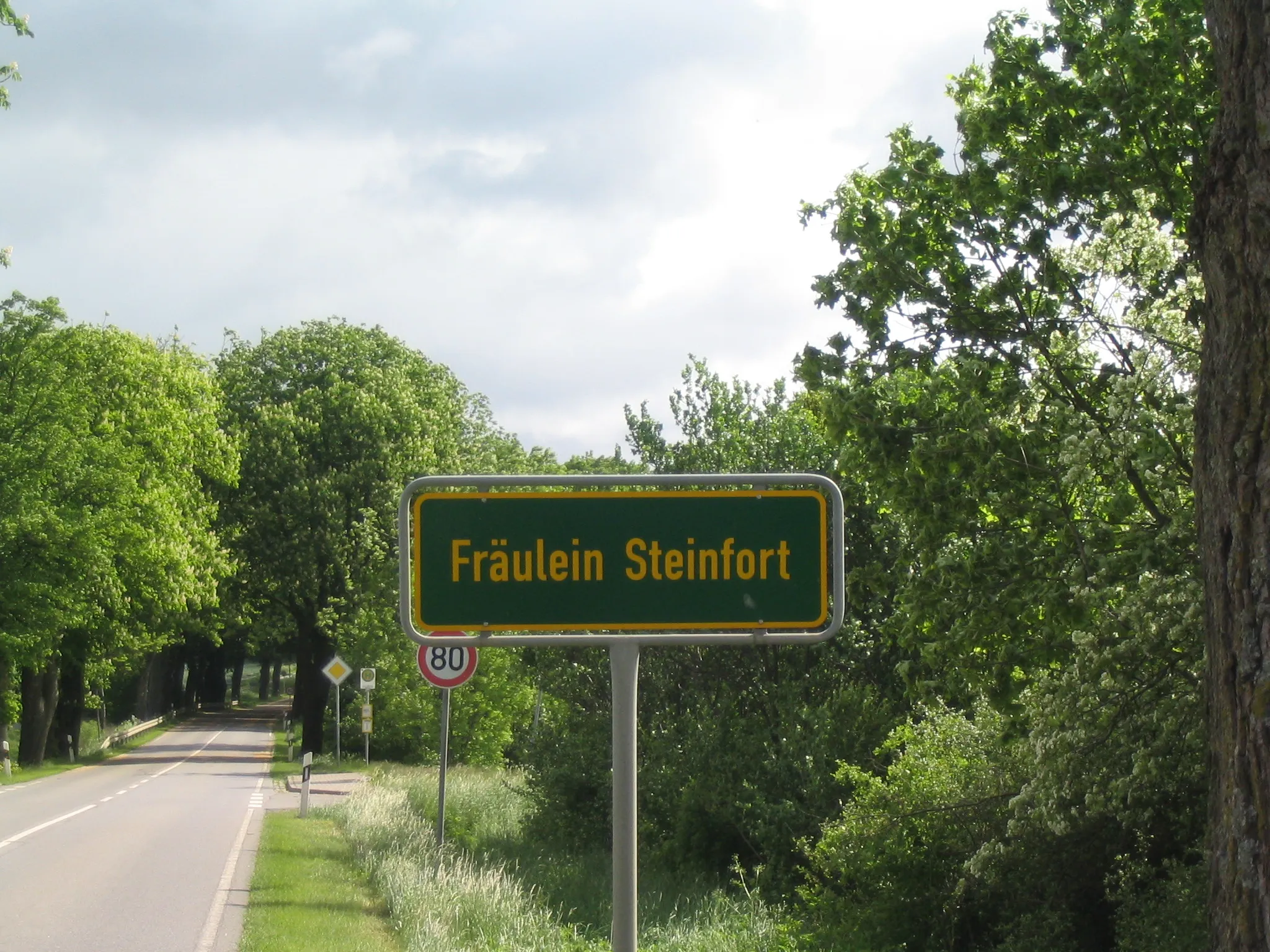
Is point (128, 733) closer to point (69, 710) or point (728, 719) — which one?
point (69, 710)

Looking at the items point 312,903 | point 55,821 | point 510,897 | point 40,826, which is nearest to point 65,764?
point 55,821

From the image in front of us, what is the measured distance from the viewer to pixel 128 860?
54.5ft

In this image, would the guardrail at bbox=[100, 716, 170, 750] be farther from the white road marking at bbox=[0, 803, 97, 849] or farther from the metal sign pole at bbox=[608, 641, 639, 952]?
the metal sign pole at bbox=[608, 641, 639, 952]

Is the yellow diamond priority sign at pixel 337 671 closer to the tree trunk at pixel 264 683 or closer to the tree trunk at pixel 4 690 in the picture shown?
the tree trunk at pixel 4 690

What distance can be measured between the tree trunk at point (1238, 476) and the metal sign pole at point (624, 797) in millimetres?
1530

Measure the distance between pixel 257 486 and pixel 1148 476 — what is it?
122 ft

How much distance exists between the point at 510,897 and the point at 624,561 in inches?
347

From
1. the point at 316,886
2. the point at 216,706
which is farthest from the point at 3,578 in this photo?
the point at 216,706

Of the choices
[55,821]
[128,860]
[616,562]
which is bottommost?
[55,821]

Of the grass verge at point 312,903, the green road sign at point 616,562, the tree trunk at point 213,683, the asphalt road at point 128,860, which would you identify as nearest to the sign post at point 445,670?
the grass verge at point 312,903

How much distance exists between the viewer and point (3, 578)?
33500 millimetres

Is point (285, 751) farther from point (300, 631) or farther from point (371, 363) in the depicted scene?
point (371, 363)

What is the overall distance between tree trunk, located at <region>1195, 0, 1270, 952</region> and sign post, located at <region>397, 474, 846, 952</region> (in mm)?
1009

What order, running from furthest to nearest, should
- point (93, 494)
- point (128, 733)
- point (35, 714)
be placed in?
point (128, 733), point (35, 714), point (93, 494)
